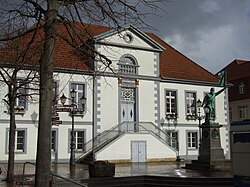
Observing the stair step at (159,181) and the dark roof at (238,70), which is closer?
the stair step at (159,181)

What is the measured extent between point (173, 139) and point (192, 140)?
250 cm

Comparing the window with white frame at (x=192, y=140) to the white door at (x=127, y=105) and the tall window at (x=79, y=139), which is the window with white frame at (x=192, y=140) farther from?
the tall window at (x=79, y=139)

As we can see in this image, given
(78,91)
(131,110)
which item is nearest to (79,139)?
(78,91)

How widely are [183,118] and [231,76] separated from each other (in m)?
22.7

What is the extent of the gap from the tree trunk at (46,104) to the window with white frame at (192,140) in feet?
89.6

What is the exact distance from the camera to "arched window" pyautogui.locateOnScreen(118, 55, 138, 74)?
31402mm

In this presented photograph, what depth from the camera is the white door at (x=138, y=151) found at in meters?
29.2

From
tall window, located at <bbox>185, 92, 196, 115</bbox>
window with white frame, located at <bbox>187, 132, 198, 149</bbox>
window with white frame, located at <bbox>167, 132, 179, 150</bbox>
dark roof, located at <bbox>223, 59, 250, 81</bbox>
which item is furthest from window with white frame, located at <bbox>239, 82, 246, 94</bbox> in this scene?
window with white frame, located at <bbox>167, 132, 179, 150</bbox>

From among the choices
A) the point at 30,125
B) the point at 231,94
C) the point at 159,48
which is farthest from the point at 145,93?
the point at 231,94

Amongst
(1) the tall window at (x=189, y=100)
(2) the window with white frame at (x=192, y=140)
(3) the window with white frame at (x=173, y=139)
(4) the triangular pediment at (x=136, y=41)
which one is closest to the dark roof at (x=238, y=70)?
(1) the tall window at (x=189, y=100)

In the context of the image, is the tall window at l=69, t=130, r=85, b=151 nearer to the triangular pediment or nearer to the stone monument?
the triangular pediment

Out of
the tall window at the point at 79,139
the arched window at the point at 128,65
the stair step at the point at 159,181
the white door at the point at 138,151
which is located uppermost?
the arched window at the point at 128,65

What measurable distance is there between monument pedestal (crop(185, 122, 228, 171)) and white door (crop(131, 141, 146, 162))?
814cm

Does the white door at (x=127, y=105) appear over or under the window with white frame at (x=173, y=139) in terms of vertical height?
over
